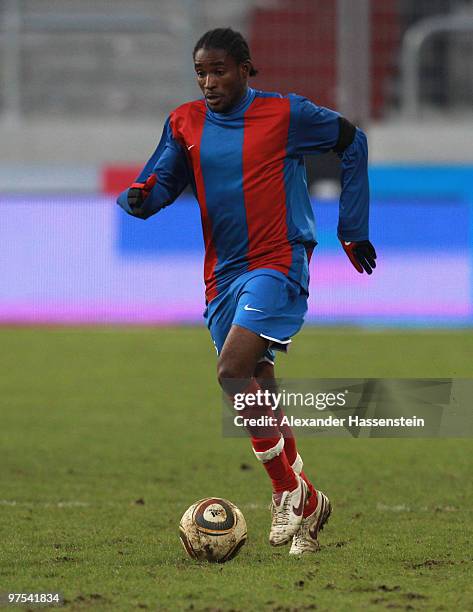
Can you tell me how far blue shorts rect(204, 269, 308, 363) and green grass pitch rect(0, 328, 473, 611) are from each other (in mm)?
891

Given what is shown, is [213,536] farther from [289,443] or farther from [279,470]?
[289,443]

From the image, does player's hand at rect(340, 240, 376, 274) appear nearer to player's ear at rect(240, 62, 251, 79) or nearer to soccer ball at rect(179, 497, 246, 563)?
player's ear at rect(240, 62, 251, 79)

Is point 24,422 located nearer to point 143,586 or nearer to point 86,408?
point 86,408

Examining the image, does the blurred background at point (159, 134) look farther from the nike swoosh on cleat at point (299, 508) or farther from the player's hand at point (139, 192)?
the nike swoosh on cleat at point (299, 508)

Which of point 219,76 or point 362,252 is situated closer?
point 219,76

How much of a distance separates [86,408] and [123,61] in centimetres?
1142

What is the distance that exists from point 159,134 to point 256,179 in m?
14.7

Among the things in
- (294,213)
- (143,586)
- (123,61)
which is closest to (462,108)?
(123,61)

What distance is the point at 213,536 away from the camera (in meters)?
4.77

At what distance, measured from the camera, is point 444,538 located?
17.3 feet

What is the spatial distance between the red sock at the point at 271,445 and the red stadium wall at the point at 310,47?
555 inches

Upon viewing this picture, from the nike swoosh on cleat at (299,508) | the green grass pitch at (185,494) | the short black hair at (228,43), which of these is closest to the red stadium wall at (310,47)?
the green grass pitch at (185,494)
